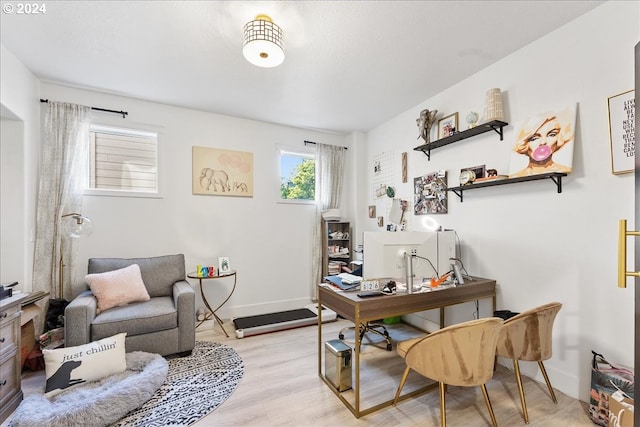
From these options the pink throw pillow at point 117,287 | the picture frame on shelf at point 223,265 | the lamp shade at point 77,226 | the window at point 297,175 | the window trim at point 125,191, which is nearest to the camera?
the pink throw pillow at point 117,287

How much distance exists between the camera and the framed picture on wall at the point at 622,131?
1.75m

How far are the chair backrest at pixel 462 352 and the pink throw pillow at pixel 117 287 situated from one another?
8.69 feet

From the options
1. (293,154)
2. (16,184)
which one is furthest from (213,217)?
(16,184)

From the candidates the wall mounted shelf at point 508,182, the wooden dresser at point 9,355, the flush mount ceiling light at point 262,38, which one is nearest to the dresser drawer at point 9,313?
the wooden dresser at point 9,355

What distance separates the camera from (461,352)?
5.23ft

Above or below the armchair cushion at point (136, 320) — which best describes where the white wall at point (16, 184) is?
above

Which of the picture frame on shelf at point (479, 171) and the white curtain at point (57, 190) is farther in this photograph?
the white curtain at point (57, 190)

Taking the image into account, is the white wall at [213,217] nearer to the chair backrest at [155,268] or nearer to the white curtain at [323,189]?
the white curtain at [323,189]

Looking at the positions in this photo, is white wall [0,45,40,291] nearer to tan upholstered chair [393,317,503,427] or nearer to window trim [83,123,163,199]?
window trim [83,123,163,199]

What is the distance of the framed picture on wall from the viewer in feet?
5.73

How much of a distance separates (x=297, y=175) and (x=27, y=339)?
11.2 ft

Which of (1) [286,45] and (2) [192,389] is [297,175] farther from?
(2) [192,389]

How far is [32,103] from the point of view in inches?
108

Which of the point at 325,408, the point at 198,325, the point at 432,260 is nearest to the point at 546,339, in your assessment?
the point at 432,260
